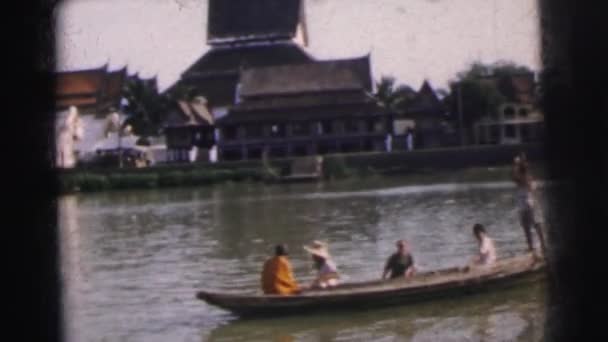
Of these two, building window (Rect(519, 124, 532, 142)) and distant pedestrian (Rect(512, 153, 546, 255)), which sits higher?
building window (Rect(519, 124, 532, 142))

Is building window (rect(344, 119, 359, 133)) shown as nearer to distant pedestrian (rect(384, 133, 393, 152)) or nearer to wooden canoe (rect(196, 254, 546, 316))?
distant pedestrian (rect(384, 133, 393, 152))

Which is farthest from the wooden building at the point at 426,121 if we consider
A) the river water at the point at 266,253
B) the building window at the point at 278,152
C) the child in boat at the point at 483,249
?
the child in boat at the point at 483,249

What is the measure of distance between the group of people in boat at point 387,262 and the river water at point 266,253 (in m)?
0.44

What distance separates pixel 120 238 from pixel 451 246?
1004 cm

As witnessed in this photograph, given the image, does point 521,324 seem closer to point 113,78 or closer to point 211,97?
point 211,97

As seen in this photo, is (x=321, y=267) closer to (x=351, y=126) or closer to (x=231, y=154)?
(x=351, y=126)

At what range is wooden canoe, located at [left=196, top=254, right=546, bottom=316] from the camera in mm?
10062

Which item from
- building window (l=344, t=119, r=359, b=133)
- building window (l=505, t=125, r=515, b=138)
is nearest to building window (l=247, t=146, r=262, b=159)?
building window (l=344, t=119, r=359, b=133)

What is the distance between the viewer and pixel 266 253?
1802cm

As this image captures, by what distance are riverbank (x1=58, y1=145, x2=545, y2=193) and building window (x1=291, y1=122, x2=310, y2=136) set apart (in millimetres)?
4164

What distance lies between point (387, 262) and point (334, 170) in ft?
101

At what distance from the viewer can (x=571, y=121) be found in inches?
176

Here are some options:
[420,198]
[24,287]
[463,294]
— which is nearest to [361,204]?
[420,198]

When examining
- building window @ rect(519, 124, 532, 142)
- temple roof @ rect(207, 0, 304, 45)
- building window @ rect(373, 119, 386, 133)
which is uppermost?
temple roof @ rect(207, 0, 304, 45)
